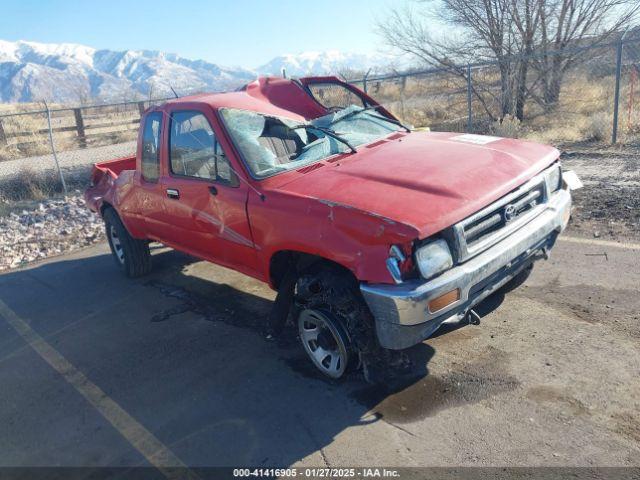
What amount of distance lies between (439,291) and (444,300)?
0.30 feet

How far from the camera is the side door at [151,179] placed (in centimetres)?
499

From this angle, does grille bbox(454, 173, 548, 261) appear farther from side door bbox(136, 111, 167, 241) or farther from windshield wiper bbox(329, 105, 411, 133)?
side door bbox(136, 111, 167, 241)

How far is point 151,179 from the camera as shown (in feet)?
16.8

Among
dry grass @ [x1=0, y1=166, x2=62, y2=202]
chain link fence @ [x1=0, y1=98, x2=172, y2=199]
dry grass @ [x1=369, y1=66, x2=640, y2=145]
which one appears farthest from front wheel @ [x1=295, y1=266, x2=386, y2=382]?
dry grass @ [x1=0, y1=166, x2=62, y2=202]

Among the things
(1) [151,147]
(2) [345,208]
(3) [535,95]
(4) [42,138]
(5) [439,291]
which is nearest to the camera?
(5) [439,291]

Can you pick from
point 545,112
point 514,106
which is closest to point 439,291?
point 514,106

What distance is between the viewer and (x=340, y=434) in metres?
3.18

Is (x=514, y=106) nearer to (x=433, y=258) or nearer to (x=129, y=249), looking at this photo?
(x=129, y=249)

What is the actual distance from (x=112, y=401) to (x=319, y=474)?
1.82 m

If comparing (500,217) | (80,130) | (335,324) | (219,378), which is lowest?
(219,378)

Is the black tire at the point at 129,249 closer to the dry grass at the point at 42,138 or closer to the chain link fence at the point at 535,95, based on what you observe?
the chain link fence at the point at 535,95

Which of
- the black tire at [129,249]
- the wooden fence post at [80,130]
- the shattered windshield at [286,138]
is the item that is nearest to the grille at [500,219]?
the shattered windshield at [286,138]

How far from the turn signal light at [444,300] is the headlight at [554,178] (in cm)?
145

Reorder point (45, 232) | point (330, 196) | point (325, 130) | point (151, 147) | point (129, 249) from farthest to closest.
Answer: point (45, 232) → point (129, 249) → point (151, 147) → point (325, 130) → point (330, 196)
